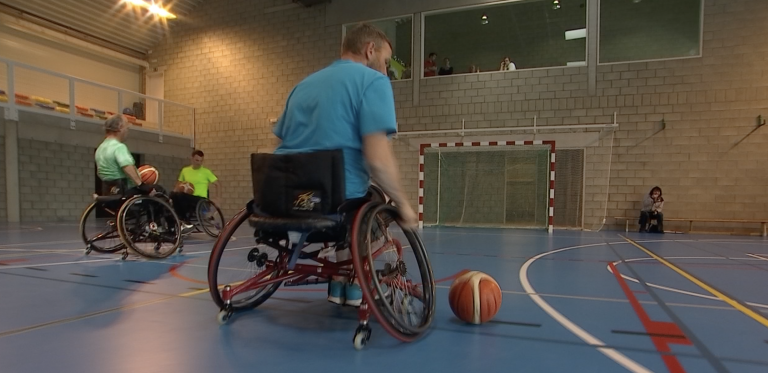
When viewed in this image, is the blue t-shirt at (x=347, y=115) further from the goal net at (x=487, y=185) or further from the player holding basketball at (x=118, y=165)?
the goal net at (x=487, y=185)

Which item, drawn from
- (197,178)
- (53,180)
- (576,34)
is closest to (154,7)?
(53,180)

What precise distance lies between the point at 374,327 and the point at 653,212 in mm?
8835

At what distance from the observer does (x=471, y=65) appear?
1105 cm

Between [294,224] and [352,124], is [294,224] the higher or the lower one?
the lower one

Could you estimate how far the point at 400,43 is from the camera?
11.4 metres

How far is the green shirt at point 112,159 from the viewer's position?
405cm

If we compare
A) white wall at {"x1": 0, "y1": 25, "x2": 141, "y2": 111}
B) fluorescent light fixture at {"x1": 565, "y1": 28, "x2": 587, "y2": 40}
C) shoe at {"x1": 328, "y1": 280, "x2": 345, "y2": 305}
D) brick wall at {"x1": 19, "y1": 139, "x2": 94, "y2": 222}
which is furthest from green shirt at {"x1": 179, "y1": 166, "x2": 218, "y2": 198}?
fluorescent light fixture at {"x1": 565, "y1": 28, "x2": 587, "y2": 40}

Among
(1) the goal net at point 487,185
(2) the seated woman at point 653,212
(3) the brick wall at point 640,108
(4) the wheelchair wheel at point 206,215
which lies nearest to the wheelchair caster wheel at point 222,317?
(4) the wheelchair wheel at point 206,215

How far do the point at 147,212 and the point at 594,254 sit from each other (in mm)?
4871

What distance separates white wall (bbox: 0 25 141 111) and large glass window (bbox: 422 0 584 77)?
9771mm

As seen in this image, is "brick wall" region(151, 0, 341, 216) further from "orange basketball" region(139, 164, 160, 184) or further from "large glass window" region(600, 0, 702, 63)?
"orange basketball" region(139, 164, 160, 184)

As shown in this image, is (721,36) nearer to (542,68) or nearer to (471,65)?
(542,68)

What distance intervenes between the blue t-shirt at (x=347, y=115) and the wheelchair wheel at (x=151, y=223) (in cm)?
284

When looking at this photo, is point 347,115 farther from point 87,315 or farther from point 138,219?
point 138,219
